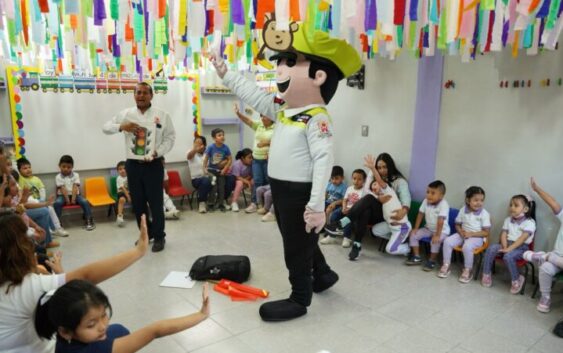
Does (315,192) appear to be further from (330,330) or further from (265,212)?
(265,212)

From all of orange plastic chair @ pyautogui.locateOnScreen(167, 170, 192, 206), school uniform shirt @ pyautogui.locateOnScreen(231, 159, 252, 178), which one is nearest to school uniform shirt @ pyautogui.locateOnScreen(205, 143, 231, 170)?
school uniform shirt @ pyautogui.locateOnScreen(231, 159, 252, 178)

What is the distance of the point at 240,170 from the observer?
6.07 m

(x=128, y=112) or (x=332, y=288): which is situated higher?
(x=128, y=112)

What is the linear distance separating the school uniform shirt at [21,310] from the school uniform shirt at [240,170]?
14.8ft

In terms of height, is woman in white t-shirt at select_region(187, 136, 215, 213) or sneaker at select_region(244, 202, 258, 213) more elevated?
woman in white t-shirt at select_region(187, 136, 215, 213)

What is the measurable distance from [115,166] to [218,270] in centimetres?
308

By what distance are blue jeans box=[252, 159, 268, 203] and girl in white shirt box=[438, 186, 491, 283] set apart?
2791 millimetres

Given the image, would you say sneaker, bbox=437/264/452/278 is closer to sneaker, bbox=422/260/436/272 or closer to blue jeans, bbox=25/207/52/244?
sneaker, bbox=422/260/436/272

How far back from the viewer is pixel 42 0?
2.36 meters

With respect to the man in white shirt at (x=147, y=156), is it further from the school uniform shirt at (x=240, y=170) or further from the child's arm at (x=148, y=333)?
the child's arm at (x=148, y=333)

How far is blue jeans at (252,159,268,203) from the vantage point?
559 cm

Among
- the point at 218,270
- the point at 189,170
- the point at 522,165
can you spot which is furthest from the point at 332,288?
the point at 189,170

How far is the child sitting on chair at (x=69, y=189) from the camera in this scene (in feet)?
15.9

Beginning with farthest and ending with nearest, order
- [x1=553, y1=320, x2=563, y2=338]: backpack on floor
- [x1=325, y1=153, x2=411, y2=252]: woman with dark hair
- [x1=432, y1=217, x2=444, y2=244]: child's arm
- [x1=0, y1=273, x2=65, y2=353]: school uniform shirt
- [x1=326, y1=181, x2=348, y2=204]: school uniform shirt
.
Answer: [x1=326, y1=181, x2=348, y2=204]: school uniform shirt → [x1=325, y1=153, x2=411, y2=252]: woman with dark hair → [x1=432, y1=217, x2=444, y2=244]: child's arm → [x1=553, y1=320, x2=563, y2=338]: backpack on floor → [x1=0, y1=273, x2=65, y2=353]: school uniform shirt
